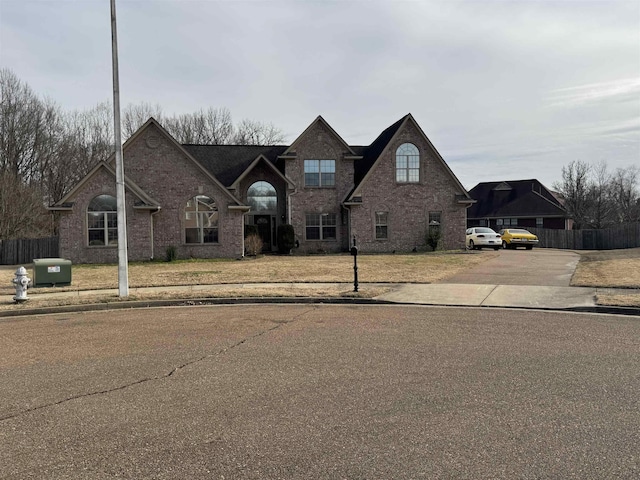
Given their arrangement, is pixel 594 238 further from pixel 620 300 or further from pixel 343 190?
pixel 620 300

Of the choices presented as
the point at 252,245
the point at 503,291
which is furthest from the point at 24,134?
the point at 503,291

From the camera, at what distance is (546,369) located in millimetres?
6055

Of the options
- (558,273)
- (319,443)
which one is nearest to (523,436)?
(319,443)

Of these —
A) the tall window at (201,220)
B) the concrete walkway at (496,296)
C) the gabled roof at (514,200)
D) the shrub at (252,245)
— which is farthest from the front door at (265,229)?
the gabled roof at (514,200)

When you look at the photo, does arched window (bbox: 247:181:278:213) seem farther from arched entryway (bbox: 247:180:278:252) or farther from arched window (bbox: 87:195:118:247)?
arched window (bbox: 87:195:118:247)

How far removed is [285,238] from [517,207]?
33730 millimetres

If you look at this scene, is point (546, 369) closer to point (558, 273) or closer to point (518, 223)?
point (558, 273)

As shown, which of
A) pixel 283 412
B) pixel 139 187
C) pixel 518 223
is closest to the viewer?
pixel 283 412

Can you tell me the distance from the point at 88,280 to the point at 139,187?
9.62 meters

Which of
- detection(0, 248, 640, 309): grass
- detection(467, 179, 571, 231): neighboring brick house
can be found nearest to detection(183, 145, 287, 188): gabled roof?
detection(0, 248, 640, 309): grass

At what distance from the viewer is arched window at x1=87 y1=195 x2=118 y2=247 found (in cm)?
2438

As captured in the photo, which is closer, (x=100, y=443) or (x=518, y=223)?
(x=100, y=443)

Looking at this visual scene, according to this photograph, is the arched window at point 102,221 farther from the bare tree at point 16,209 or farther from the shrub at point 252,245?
the bare tree at point 16,209

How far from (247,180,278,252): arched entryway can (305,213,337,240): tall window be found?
2.19 meters
